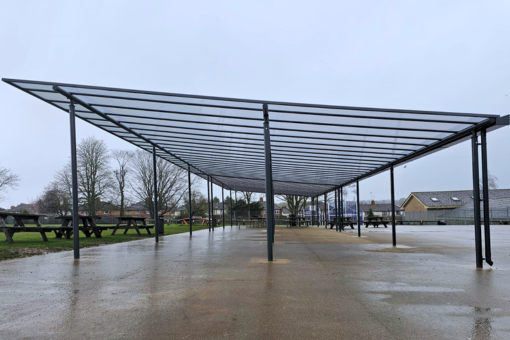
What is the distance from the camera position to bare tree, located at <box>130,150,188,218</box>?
1634 inches

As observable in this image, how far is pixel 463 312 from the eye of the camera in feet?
13.0

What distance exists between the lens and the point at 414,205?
61.6m

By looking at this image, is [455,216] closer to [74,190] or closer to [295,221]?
[295,221]

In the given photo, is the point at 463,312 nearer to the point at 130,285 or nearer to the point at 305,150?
the point at 130,285

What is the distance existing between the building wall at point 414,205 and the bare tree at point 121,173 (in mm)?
42191

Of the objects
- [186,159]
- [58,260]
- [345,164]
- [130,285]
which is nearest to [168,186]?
[186,159]

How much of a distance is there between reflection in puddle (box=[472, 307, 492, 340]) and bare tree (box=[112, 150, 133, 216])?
41.8 meters

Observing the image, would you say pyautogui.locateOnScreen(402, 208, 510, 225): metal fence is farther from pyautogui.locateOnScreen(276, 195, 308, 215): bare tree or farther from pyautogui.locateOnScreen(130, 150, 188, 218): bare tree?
pyautogui.locateOnScreen(130, 150, 188, 218): bare tree

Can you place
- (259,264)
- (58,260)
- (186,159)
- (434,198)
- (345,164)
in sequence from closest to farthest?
(259,264)
(58,260)
(345,164)
(186,159)
(434,198)

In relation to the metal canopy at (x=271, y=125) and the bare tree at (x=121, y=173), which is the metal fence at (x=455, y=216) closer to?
the metal canopy at (x=271, y=125)

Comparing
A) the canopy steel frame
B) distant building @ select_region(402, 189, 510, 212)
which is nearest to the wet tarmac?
the canopy steel frame

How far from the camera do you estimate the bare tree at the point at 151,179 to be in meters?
41.5

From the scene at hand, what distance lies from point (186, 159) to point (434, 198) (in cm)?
5171

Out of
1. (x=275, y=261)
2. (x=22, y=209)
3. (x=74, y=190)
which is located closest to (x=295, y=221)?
(x=275, y=261)
